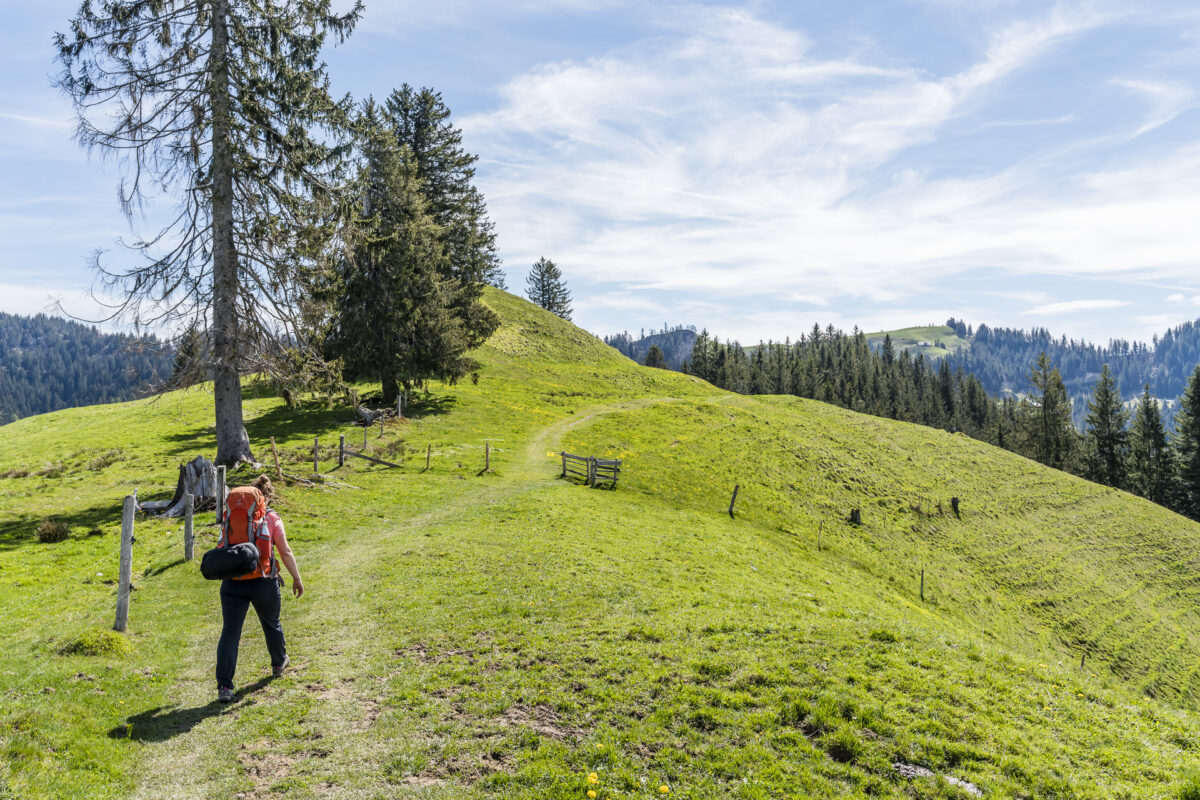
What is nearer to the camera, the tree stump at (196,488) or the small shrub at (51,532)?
the small shrub at (51,532)

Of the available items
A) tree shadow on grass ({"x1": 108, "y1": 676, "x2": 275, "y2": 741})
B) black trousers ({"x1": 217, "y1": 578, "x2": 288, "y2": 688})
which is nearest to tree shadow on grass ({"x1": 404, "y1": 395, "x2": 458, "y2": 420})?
black trousers ({"x1": 217, "y1": 578, "x2": 288, "y2": 688})

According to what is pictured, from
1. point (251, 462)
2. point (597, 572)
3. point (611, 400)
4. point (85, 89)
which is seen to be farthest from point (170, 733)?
point (611, 400)

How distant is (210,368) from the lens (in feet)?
81.3

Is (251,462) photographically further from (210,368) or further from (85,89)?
(85,89)

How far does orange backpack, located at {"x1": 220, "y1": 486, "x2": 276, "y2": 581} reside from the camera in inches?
378

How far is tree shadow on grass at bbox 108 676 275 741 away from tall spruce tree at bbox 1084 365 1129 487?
107519 millimetres

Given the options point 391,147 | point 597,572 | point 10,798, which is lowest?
point 597,572

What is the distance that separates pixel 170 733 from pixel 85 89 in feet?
82.0

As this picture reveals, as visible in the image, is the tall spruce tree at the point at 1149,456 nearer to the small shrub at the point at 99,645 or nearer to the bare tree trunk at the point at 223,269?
the bare tree trunk at the point at 223,269

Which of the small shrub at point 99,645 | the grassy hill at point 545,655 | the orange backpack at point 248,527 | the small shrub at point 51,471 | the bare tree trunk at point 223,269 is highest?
the bare tree trunk at point 223,269

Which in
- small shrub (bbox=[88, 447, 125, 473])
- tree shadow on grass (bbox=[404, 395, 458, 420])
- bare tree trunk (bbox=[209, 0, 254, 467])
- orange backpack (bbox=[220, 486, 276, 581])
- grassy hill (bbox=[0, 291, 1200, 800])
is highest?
bare tree trunk (bbox=[209, 0, 254, 467])

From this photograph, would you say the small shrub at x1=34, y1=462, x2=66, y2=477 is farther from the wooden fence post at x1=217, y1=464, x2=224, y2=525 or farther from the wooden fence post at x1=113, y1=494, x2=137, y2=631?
the wooden fence post at x1=113, y1=494, x2=137, y2=631

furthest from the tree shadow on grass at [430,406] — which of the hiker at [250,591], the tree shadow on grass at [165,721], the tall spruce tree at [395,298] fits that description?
the tree shadow on grass at [165,721]

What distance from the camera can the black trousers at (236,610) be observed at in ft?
30.9
